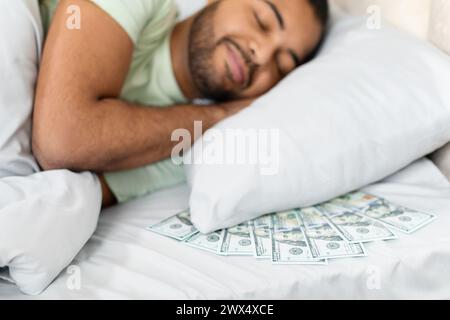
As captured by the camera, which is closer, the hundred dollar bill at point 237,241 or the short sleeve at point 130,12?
the hundred dollar bill at point 237,241

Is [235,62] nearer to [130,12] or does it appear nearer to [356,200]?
[130,12]

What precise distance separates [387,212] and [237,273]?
388 millimetres

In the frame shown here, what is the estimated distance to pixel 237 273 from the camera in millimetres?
794

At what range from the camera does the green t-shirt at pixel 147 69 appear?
1087 millimetres

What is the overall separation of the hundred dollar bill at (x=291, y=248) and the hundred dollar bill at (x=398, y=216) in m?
0.18

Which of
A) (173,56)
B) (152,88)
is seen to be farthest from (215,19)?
(152,88)

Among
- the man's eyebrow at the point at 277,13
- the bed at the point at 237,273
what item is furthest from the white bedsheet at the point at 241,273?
the man's eyebrow at the point at 277,13

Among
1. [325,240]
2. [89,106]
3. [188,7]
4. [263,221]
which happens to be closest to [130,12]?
[89,106]

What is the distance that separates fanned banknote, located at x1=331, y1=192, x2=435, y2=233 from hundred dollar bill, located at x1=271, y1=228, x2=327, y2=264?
169mm

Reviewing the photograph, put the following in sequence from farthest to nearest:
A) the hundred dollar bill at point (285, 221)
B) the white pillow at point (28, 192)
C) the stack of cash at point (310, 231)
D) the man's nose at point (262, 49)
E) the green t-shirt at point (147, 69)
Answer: the man's nose at point (262, 49) < the green t-shirt at point (147, 69) < the hundred dollar bill at point (285, 221) < the stack of cash at point (310, 231) < the white pillow at point (28, 192)

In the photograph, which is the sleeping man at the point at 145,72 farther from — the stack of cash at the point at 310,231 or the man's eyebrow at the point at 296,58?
the stack of cash at the point at 310,231

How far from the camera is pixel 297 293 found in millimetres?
783

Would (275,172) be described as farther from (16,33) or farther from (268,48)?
(16,33)

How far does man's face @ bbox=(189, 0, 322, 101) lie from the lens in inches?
51.7
